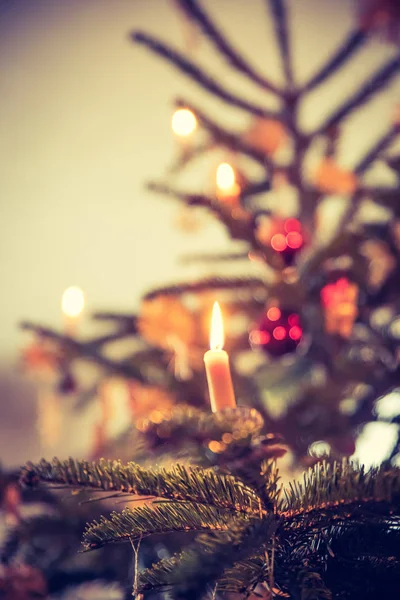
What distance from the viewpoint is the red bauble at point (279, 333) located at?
814mm

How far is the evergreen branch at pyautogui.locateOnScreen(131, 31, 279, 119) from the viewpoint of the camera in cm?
96

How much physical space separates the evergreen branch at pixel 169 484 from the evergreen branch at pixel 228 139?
0.79 m

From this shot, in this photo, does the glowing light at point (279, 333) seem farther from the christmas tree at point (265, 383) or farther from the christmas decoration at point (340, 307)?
the christmas decoration at point (340, 307)

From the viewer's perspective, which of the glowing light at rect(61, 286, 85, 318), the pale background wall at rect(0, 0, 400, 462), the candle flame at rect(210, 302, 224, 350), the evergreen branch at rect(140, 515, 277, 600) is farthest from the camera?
the pale background wall at rect(0, 0, 400, 462)

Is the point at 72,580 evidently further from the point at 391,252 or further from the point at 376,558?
the point at 391,252

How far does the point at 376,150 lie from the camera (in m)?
1.19

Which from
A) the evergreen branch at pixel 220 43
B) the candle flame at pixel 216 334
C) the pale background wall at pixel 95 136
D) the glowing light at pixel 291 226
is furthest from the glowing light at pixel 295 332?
the pale background wall at pixel 95 136

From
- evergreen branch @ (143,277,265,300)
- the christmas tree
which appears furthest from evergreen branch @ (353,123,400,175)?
evergreen branch @ (143,277,265,300)

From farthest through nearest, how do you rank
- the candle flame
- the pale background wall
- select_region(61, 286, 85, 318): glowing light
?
A: 1. the pale background wall
2. select_region(61, 286, 85, 318): glowing light
3. the candle flame

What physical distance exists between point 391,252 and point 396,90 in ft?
3.46

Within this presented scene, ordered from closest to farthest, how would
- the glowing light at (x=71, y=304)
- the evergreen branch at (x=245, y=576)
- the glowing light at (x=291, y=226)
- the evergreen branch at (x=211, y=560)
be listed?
the evergreen branch at (x=211, y=560), the evergreen branch at (x=245, y=576), the glowing light at (x=291, y=226), the glowing light at (x=71, y=304)

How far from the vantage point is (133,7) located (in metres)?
1.67

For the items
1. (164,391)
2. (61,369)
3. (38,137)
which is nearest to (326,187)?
(164,391)

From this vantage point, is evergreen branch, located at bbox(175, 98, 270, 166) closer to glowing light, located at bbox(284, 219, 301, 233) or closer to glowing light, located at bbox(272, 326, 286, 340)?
glowing light, located at bbox(284, 219, 301, 233)
